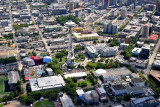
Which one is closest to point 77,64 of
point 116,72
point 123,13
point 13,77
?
point 116,72

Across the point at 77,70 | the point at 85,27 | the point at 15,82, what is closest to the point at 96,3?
the point at 85,27

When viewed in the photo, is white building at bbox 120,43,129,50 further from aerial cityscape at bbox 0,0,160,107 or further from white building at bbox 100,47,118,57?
white building at bbox 100,47,118,57

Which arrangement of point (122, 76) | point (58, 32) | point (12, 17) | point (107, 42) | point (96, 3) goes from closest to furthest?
1. point (122, 76)
2. point (107, 42)
3. point (58, 32)
4. point (12, 17)
5. point (96, 3)

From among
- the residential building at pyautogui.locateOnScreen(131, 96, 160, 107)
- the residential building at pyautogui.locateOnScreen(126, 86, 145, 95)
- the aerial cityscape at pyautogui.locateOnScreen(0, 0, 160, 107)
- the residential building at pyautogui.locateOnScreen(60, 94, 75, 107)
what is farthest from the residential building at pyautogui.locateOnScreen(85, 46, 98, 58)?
the residential building at pyautogui.locateOnScreen(131, 96, 160, 107)

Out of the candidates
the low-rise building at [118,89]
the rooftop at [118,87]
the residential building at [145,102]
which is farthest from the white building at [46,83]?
the residential building at [145,102]

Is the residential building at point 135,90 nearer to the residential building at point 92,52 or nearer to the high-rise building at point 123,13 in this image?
the residential building at point 92,52

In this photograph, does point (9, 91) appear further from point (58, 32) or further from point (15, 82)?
point (58, 32)

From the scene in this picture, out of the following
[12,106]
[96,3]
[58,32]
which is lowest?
[12,106]
